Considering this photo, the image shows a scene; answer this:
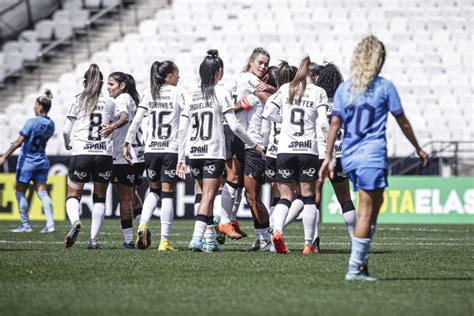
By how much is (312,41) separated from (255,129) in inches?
670

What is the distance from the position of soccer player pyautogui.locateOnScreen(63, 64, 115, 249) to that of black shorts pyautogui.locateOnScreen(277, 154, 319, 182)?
219cm

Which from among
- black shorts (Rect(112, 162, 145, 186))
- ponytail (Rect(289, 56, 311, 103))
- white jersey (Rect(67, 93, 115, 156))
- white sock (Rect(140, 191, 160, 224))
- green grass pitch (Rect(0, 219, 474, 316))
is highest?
ponytail (Rect(289, 56, 311, 103))

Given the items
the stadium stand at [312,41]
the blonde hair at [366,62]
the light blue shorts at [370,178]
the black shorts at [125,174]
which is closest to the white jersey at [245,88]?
the black shorts at [125,174]

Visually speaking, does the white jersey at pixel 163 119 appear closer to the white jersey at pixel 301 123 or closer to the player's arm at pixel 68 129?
the player's arm at pixel 68 129

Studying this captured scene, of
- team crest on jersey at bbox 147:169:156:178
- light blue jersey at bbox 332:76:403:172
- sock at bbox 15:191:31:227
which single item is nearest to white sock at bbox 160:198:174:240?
team crest on jersey at bbox 147:169:156:178

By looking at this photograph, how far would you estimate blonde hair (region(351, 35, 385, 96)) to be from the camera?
9.52m

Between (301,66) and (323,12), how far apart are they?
19.2 m

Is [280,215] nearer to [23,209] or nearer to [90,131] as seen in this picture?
[90,131]

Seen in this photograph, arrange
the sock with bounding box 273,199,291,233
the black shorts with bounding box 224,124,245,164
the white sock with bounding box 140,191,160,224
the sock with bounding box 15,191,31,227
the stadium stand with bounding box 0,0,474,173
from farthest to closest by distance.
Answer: the stadium stand with bounding box 0,0,474,173
the sock with bounding box 15,191,31,227
the black shorts with bounding box 224,124,245,164
the white sock with bounding box 140,191,160,224
the sock with bounding box 273,199,291,233

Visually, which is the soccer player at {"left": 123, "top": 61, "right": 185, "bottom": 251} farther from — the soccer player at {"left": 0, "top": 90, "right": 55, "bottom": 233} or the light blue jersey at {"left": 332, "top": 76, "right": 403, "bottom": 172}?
the soccer player at {"left": 0, "top": 90, "right": 55, "bottom": 233}

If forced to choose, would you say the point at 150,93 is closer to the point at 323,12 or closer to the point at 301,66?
the point at 301,66

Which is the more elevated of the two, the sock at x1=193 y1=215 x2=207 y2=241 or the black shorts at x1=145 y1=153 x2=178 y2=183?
the black shorts at x1=145 y1=153 x2=178 y2=183

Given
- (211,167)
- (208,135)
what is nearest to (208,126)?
(208,135)

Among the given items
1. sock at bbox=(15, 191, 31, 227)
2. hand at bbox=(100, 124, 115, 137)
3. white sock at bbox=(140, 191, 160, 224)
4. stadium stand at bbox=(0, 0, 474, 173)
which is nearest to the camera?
white sock at bbox=(140, 191, 160, 224)
